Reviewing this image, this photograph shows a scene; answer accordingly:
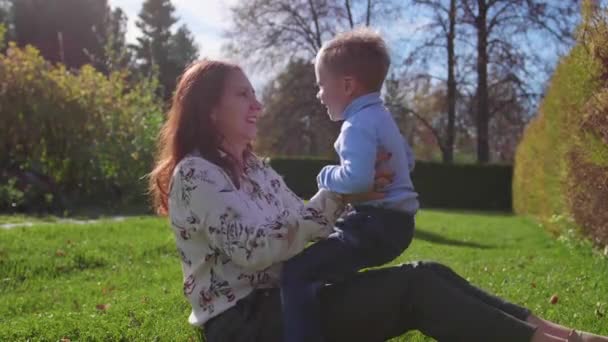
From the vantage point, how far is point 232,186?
2533mm

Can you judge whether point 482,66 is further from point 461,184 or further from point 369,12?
point 461,184

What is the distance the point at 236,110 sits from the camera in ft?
8.78

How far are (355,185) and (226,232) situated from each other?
0.50 meters

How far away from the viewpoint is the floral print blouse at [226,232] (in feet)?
7.80

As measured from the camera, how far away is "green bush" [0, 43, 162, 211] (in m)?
12.5

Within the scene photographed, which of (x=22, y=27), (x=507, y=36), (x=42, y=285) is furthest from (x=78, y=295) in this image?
(x=22, y=27)

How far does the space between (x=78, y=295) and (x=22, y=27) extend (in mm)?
36415

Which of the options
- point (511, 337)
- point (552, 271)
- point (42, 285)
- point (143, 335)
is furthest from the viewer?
point (552, 271)

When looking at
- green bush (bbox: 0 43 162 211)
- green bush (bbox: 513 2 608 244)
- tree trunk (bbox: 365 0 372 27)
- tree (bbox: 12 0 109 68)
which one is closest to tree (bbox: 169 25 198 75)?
tree (bbox: 12 0 109 68)

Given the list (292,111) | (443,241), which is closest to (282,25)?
(292,111)

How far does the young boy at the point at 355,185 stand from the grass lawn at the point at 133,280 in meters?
1.01

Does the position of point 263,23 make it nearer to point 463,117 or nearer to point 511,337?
point 463,117

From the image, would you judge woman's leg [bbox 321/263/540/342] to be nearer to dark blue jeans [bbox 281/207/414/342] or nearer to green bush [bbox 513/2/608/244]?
dark blue jeans [bbox 281/207/414/342]

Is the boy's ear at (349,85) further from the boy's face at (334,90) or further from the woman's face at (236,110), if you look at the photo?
the woman's face at (236,110)
